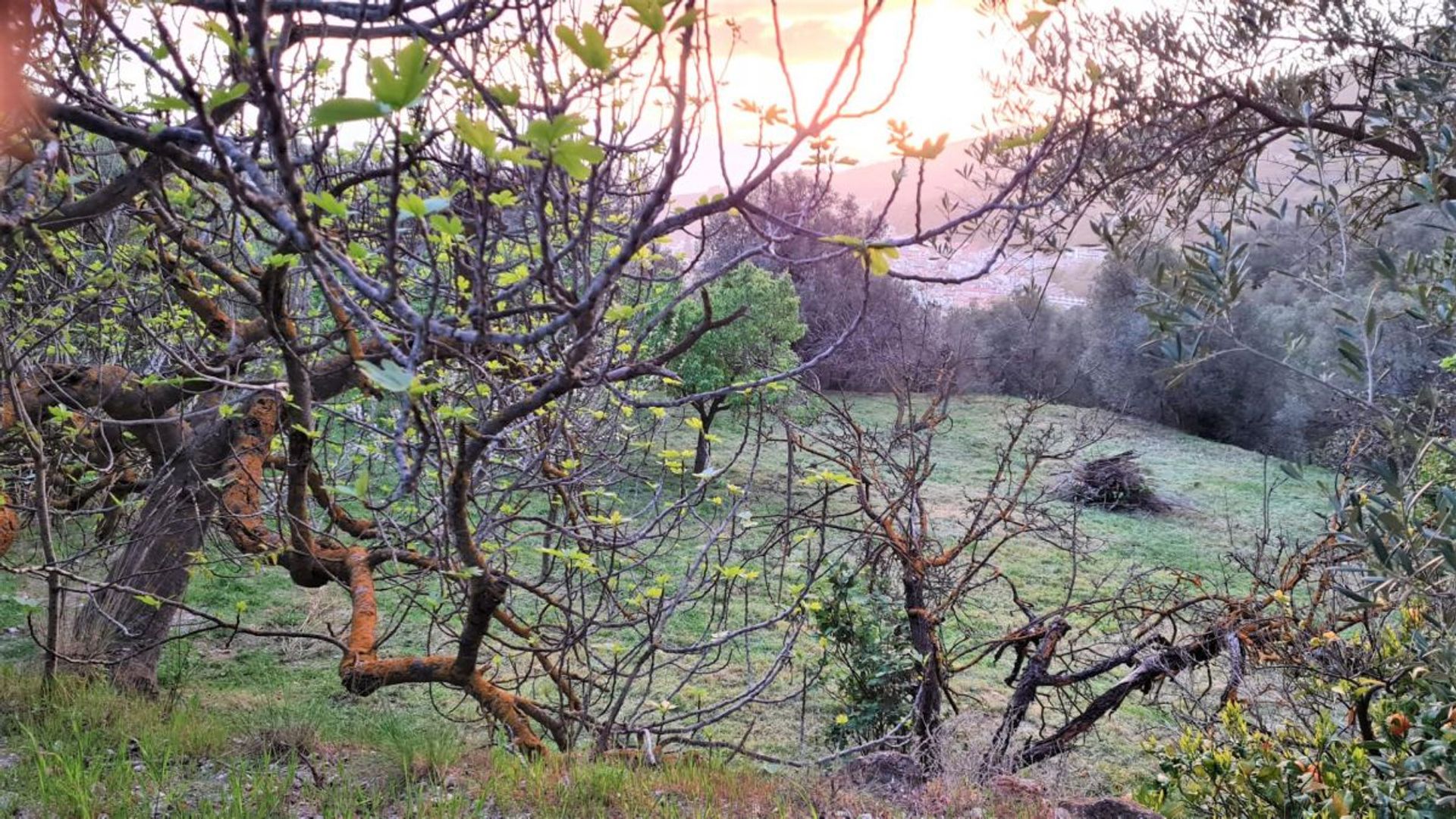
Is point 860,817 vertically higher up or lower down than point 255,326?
lower down

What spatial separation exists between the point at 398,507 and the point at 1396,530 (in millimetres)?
5807

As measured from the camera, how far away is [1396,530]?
84.2 inches

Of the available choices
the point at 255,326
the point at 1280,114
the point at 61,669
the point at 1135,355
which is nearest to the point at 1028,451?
the point at 1280,114

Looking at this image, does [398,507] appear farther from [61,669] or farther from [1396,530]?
[1396,530]

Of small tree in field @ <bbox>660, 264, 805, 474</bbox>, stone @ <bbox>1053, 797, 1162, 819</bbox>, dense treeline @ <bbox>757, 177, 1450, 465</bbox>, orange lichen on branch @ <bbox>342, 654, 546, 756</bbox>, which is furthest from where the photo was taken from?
dense treeline @ <bbox>757, 177, 1450, 465</bbox>

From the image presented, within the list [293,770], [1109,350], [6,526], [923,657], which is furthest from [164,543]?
[1109,350]

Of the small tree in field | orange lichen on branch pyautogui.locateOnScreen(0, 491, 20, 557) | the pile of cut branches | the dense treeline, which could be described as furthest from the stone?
the pile of cut branches

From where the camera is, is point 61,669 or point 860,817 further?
point 61,669

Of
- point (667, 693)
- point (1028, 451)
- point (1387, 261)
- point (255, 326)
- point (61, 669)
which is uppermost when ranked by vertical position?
point (1387, 261)

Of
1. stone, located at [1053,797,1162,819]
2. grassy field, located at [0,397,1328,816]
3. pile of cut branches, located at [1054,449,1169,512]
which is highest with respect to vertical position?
pile of cut branches, located at [1054,449,1169,512]

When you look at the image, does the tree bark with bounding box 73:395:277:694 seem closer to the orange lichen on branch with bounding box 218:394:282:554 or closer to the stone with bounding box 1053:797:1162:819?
the orange lichen on branch with bounding box 218:394:282:554

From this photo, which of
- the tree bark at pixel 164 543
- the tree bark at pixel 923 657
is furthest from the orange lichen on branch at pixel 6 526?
the tree bark at pixel 923 657

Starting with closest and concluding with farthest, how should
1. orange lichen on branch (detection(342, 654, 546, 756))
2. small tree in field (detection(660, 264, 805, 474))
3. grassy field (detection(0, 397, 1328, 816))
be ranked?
1. grassy field (detection(0, 397, 1328, 816))
2. orange lichen on branch (detection(342, 654, 546, 756))
3. small tree in field (detection(660, 264, 805, 474))

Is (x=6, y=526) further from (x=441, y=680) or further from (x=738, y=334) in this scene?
(x=738, y=334)
